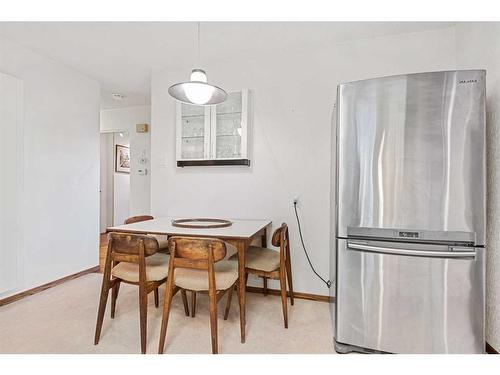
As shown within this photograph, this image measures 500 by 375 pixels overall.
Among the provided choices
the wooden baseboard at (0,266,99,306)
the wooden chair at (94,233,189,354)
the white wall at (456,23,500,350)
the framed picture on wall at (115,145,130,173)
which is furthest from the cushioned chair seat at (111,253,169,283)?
the framed picture on wall at (115,145,130,173)

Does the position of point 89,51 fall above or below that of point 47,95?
above

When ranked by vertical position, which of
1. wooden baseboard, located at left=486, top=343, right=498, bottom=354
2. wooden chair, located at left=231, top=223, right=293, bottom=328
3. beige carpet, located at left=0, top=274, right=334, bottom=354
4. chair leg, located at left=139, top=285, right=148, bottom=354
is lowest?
beige carpet, located at left=0, top=274, right=334, bottom=354

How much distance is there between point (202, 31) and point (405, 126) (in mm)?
1748

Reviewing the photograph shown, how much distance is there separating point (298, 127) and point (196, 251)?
5.04 feet

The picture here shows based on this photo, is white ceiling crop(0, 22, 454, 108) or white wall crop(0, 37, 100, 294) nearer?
white ceiling crop(0, 22, 454, 108)

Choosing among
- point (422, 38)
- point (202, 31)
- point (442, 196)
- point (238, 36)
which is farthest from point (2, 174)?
point (422, 38)

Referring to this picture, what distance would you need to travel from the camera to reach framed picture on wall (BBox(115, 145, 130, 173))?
5.82 metres

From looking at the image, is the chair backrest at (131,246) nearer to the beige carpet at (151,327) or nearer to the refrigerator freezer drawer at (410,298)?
the beige carpet at (151,327)

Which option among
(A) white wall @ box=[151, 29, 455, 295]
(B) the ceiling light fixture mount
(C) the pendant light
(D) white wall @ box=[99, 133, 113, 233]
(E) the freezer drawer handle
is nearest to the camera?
(E) the freezer drawer handle

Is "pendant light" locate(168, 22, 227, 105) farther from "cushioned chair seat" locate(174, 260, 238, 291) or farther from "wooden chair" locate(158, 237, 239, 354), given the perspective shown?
"cushioned chair seat" locate(174, 260, 238, 291)

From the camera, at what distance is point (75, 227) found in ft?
10.3

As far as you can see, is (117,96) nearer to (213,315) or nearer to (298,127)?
(298,127)

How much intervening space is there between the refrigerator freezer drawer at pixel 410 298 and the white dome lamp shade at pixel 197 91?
135cm
